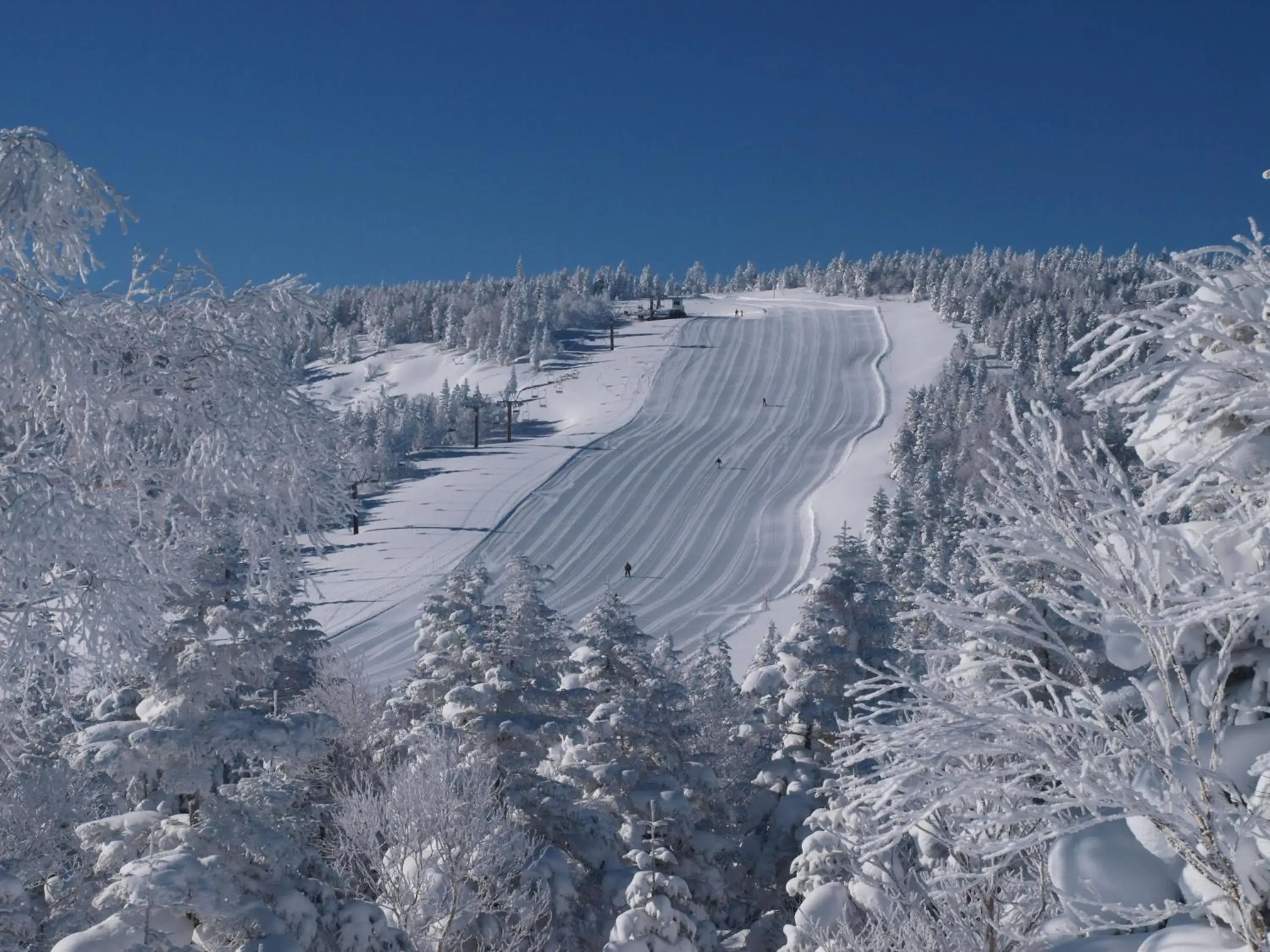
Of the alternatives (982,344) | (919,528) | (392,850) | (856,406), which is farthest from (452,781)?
(982,344)

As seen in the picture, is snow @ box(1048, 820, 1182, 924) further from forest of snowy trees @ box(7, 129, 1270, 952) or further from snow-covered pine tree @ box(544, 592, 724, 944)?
snow-covered pine tree @ box(544, 592, 724, 944)

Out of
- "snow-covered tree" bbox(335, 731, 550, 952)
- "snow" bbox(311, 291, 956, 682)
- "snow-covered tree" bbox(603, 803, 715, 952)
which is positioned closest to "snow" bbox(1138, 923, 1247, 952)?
"snow-covered tree" bbox(335, 731, 550, 952)

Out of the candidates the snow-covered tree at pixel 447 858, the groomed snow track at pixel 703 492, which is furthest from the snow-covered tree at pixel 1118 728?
the groomed snow track at pixel 703 492

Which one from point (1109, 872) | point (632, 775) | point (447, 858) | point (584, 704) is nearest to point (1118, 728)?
point (1109, 872)

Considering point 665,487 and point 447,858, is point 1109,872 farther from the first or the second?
point 665,487

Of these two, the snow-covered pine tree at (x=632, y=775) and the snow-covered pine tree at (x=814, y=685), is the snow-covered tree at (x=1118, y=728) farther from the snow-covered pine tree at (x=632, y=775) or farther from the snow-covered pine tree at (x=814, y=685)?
the snow-covered pine tree at (x=814, y=685)

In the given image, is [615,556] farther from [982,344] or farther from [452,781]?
[982,344]
